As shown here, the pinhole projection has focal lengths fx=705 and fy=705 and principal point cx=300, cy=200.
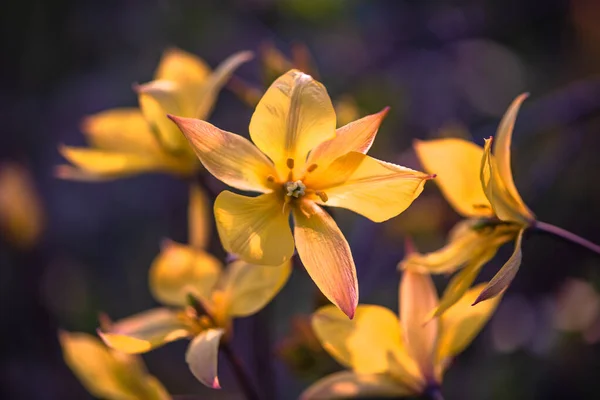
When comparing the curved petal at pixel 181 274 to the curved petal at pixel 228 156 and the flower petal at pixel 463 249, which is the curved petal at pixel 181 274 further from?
the flower petal at pixel 463 249

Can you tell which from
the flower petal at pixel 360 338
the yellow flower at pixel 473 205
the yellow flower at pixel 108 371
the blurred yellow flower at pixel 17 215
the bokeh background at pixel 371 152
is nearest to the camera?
the yellow flower at pixel 473 205

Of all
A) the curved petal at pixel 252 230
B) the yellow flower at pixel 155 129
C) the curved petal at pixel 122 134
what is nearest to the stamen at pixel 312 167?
the curved petal at pixel 252 230

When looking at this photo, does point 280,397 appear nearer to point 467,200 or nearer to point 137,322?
point 137,322

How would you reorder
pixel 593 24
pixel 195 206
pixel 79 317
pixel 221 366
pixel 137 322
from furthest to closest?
1. pixel 593 24
2. pixel 221 366
3. pixel 79 317
4. pixel 195 206
5. pixel 137 322

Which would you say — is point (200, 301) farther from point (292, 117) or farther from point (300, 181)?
point (292, 117)

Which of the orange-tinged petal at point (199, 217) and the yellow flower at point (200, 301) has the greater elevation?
the orange-tinged petal at point (199, 217)

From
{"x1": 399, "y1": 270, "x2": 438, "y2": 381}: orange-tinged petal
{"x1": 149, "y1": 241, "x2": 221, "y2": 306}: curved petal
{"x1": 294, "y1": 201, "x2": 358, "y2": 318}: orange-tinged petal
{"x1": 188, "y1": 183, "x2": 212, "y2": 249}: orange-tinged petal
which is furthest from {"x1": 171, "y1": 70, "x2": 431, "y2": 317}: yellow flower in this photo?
{"x1": 188, "y1": 183, "x2": 212, "y2": 249}: orange-tinged petal

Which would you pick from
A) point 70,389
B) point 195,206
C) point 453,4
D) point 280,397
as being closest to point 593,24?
point 453,4

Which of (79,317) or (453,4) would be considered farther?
(453,4)
